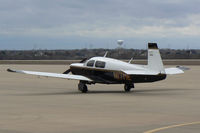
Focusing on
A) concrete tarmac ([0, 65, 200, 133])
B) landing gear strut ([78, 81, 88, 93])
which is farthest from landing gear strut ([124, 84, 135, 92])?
concrete tarmac ([0, 65, 200, 133])

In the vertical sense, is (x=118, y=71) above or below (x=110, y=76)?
above

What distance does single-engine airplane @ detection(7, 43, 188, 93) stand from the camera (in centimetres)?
2555

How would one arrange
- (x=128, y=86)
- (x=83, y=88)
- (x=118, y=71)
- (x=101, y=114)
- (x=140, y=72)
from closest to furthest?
1. (x=101, y=114)
2. (x=140, y=72)
3. (x=118, y=71)
4. (x=83, y=88)
5. (x=128, y=86)

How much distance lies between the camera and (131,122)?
15.2m

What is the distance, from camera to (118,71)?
26625mm

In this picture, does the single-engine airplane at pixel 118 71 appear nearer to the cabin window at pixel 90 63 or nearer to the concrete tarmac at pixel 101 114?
the cabin window at pixel 90 63

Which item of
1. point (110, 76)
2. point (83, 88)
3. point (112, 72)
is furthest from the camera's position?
point (83, 88)

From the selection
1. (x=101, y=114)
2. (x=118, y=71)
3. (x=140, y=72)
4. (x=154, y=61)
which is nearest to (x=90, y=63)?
(x=118, y=71)

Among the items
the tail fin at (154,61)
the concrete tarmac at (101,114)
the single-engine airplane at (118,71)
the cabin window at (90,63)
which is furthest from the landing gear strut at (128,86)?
the concrete tarmac at (101,114)

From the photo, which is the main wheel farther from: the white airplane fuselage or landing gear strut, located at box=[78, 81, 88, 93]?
landing gear strut, located at box=[78, 81, 88, 93]

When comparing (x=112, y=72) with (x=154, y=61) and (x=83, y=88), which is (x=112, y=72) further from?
(x=154, y=61)

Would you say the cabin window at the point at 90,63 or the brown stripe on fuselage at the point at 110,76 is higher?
the cabin window at the point at 90,63

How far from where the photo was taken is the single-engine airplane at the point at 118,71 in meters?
25.5

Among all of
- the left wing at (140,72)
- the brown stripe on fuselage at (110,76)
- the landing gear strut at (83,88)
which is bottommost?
the landing gear strut at (83,88)
